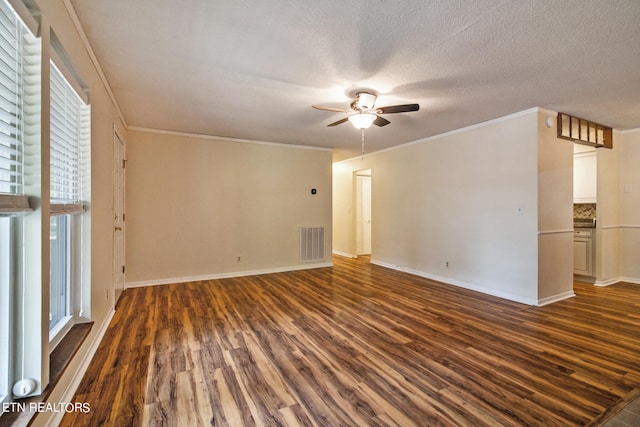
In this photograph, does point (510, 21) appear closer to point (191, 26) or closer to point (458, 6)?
point (458, 6)

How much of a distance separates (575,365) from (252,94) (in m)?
3.77

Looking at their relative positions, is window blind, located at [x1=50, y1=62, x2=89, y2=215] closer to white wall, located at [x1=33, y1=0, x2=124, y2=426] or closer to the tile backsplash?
white wall, located at [x1=33, y1=0, x2=124, y2=426]

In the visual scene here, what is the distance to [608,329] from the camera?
2.90 m

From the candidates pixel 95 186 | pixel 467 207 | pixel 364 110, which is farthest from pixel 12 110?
pixel 467 207

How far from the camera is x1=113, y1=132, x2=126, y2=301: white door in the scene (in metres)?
3.54

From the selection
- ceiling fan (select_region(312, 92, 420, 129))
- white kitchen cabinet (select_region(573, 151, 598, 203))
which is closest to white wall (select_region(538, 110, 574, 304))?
white kitchen cabinet (select_region(573, 151, 598, 203))

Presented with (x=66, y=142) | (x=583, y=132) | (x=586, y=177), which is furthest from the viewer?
(x=586, y=177)

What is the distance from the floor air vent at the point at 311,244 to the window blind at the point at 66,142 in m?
3.91

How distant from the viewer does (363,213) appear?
737 centimetres

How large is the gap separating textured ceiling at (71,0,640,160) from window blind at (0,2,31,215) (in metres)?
0.72

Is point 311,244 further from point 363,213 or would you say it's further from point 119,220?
point 119,220

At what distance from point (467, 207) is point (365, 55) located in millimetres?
3078

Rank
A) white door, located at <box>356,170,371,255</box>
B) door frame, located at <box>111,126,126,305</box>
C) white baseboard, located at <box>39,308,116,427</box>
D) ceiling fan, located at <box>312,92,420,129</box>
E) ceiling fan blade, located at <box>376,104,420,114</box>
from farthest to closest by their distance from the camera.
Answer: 1. white door, located at <box>356,170,371,255</box>
2. door frame, located at <box>111,126,126,305</box>
3. ceiling fan, located at <box>312,92,420,129</box>
4. ceiling fan blade, located at <box>376,104,420,114</box>
5. white baseboard, located at <box>39,308,116,427</box>

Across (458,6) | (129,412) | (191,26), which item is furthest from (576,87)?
(129,412)
